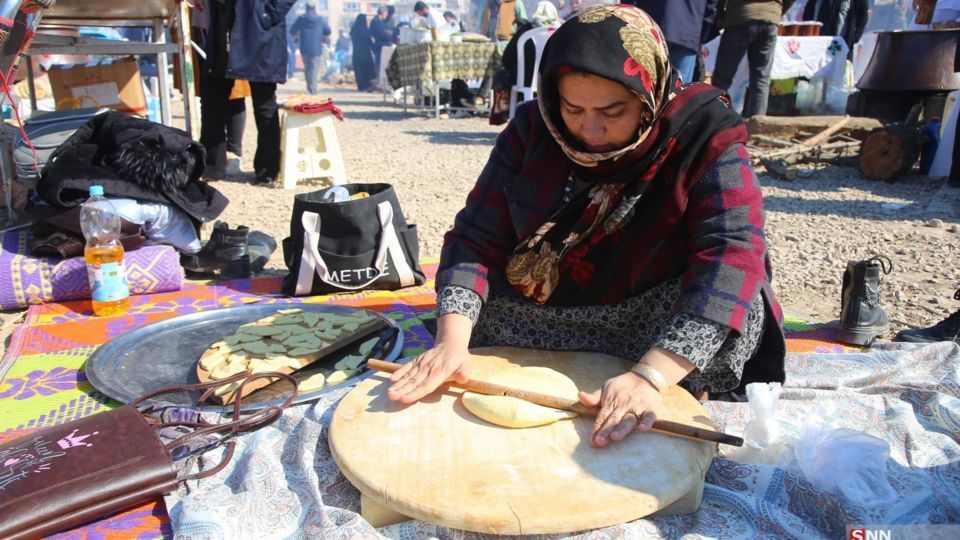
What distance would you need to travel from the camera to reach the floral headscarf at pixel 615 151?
165 centimetres

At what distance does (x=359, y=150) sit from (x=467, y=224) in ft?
18.7

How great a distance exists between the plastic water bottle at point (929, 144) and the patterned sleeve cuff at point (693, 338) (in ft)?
17.1

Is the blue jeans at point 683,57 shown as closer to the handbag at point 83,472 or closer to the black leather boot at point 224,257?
the black leather boot at point 224,257

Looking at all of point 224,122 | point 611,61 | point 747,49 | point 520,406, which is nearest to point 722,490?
point 520,406

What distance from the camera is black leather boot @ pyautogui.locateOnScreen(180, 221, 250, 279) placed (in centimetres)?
335

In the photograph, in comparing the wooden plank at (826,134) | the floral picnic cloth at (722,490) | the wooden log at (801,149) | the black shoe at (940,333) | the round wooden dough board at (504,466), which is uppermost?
the wooden plank at (826,134)

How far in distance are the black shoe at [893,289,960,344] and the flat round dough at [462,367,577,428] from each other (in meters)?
1.54

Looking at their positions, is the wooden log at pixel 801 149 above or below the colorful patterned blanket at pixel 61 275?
above

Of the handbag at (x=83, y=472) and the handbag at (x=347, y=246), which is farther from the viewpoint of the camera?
the handbag at (x=347, y=246)

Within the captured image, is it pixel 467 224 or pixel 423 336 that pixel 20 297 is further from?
pixel 467 224

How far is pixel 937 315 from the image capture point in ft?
9.80

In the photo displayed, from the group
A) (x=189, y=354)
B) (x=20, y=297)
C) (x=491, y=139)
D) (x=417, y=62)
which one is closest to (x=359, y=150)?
(x=491, y=139)

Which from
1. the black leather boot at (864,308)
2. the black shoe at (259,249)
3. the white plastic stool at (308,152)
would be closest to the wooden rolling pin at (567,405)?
the black leather boot at (864,308)

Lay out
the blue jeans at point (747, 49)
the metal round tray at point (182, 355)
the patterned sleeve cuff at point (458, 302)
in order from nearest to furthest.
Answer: the patterned sleeve cuff at point (458, 302)
the metal round tray at point (182, 355)
the blue jeans at point (747, 49)
